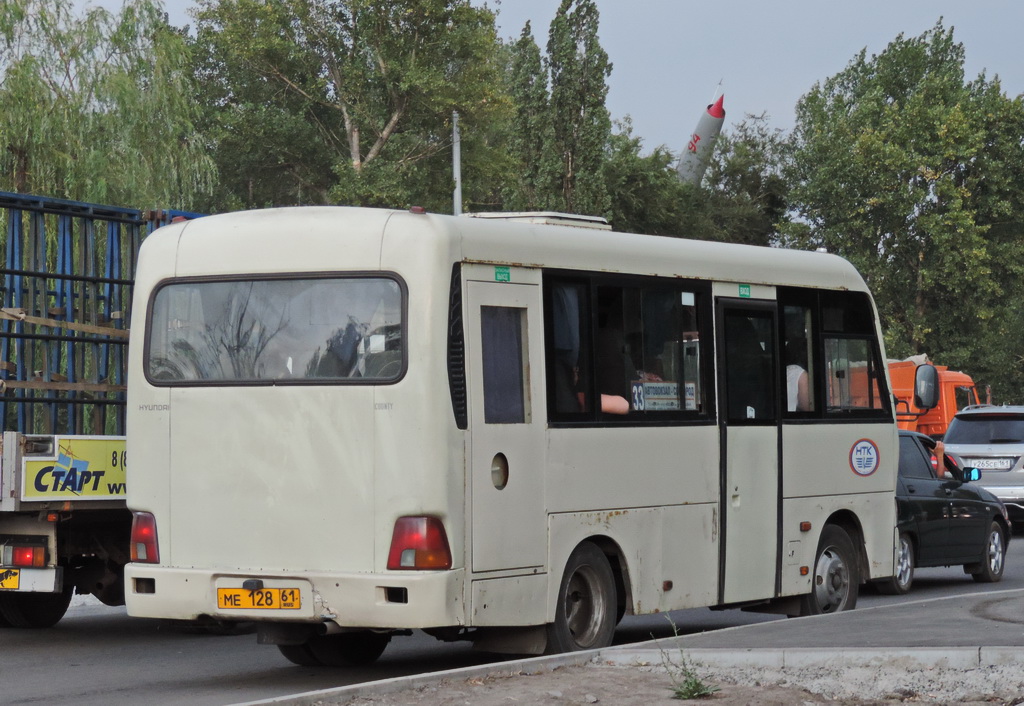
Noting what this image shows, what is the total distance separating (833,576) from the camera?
1251 cm

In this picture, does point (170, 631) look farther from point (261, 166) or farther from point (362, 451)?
point (261, 166)

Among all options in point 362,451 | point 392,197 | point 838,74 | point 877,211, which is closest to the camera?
point 362,451

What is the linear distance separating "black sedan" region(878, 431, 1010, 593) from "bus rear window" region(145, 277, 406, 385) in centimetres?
785

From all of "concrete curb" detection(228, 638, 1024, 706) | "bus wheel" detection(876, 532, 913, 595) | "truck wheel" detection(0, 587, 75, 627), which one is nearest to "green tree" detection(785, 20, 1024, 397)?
"bus wheel" detection(876, 532, 913, 595)

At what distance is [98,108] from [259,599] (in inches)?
979

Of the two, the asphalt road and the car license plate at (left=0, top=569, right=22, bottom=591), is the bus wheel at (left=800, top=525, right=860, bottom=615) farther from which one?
the car license plate at (left=0, top=569, right=22, bottom=591)

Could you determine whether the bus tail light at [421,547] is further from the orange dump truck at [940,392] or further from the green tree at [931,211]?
the green tree at [931,211]

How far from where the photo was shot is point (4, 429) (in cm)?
1183

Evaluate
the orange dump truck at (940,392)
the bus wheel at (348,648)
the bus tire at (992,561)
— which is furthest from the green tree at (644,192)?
the bus wheel at (348,648)

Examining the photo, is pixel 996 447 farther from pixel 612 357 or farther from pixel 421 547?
pixel 421 547

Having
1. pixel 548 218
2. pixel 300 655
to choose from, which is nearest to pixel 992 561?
pixel 548 218

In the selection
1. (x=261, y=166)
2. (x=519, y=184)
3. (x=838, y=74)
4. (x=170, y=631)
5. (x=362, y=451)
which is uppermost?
(x=838, y=74)

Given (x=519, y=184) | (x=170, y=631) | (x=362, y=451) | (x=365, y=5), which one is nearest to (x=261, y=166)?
(x=365, y=5)

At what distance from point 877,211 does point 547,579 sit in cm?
4912
